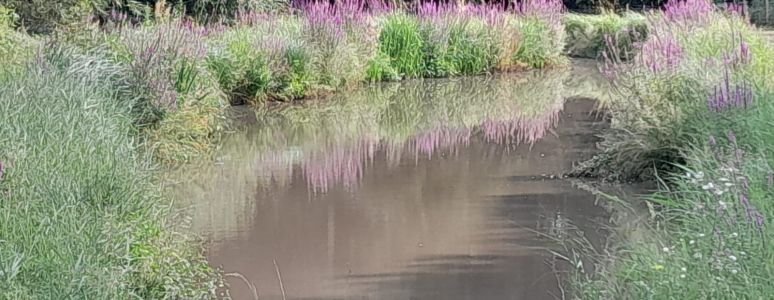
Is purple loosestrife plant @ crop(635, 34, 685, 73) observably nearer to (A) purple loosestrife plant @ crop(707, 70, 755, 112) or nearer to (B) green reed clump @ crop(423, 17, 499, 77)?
(A) purple loosestrife plant @ crop(707, 70, 755, 112)

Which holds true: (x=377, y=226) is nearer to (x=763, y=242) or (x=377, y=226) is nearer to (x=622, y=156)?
(x=622, y=156)

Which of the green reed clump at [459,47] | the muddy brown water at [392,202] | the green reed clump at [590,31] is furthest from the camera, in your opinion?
the green reed clump at [590,31]

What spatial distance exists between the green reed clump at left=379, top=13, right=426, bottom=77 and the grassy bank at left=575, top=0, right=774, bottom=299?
5.24 meters

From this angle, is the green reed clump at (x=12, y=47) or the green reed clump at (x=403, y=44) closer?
the green reed clump at (x=12, y=47)

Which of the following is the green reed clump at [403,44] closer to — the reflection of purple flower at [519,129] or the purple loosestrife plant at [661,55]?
the reflection of purple flower at [519,129]

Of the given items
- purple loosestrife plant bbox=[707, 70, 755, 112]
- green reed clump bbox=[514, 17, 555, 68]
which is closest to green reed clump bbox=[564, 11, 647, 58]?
green reed clump bbox=[514, 17, 555, 68]

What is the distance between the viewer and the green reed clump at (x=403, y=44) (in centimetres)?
1280

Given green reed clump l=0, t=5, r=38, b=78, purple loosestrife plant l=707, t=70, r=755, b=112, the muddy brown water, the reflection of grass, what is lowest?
the reflection of grass

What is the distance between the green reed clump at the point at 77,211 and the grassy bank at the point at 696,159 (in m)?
1.65

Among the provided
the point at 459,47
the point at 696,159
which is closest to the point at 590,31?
the point at 459,47

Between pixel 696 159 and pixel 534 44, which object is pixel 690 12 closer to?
pixel 696 159

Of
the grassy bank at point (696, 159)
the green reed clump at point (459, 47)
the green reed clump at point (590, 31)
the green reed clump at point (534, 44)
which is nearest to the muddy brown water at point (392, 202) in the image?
the grassy bank at point (696, 159)

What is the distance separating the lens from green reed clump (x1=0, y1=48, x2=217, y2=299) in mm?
3033

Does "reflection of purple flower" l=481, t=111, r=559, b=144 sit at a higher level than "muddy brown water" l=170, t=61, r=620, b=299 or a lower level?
lower
